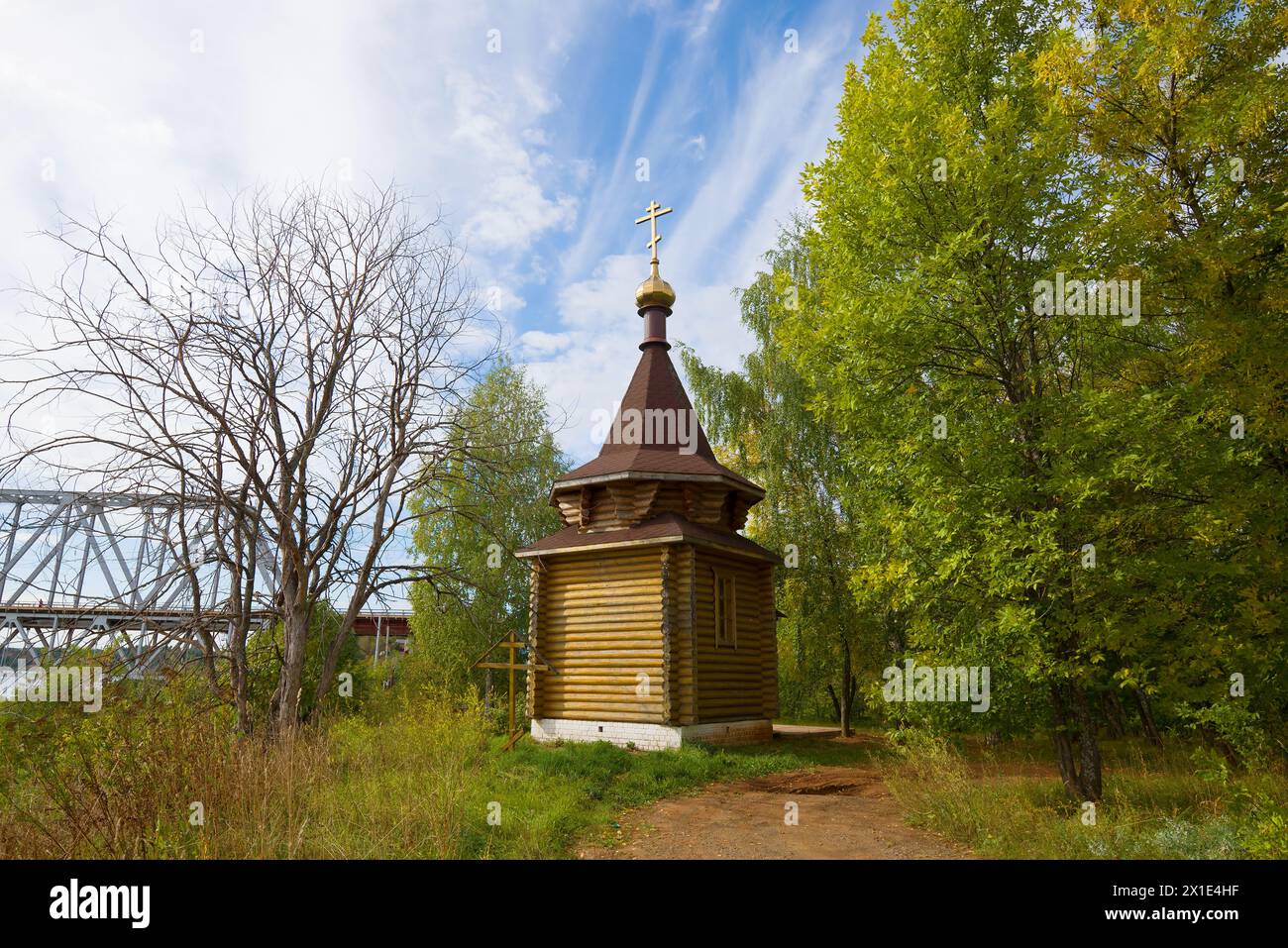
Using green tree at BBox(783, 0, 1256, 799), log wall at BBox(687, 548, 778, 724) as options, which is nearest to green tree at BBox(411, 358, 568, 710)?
log wall at BBox(687, 548, 778, 724)

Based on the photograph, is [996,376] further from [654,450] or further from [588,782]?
[654,450]

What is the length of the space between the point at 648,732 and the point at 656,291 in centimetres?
1137

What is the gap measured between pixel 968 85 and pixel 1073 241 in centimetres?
290

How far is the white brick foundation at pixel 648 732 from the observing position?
14091 mm

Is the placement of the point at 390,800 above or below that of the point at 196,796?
below

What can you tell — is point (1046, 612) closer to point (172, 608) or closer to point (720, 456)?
point (172, 608)

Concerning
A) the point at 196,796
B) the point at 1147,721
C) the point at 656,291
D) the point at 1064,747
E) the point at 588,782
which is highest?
the point at 656,291

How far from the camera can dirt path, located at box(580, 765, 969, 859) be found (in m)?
7.15

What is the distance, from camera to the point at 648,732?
14281 mm

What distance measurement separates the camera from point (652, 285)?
18750mm

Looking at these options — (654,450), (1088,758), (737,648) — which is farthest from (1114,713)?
(654,450)

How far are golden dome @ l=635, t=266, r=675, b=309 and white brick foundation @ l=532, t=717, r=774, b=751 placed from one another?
434 inches

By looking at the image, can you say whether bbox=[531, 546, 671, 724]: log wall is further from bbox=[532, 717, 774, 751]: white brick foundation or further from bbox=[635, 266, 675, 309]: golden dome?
bbox=[635, 266, 675, 309]: golden dome

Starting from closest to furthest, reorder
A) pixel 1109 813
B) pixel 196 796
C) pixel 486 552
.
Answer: pixel 196 796 < pixel 1109 813 < pixel 486 552
